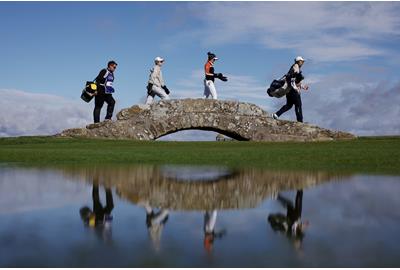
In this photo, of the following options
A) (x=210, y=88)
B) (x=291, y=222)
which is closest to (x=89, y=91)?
(x=210, y=88)

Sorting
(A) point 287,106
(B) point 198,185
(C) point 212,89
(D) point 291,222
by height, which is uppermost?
(C) point 212,89

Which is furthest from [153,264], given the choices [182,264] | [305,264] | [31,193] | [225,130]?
[225,130]

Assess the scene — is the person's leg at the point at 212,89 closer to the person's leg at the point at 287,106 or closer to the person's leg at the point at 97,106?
the person's leg at the point at 287,106

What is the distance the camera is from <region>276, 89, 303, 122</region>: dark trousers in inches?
936

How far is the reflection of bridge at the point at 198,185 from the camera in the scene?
19.2 feet

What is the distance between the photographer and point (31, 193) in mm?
6723

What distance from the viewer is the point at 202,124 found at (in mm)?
24578

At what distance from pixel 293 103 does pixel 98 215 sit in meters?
20.0

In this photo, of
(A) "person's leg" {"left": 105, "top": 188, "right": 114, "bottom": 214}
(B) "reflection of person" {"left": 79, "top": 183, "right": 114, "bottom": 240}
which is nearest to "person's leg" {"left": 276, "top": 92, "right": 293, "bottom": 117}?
(A) "person's leg" {"left": 105, "top": 188, "right": 114, "bottom": 214}

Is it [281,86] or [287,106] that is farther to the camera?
[287,106]

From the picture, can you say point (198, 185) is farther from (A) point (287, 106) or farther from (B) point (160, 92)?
(B) point (160, 92)

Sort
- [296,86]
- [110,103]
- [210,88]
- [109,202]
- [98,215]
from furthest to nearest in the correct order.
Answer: [210,88] → [110,103] → [296,86] → [109,202] → [98,215]

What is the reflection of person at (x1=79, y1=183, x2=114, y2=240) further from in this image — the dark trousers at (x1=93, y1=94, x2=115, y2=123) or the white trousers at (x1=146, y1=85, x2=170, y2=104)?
the white trousers at (x1=146, y1=85, x2=170, y2=104)

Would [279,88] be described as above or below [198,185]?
above
